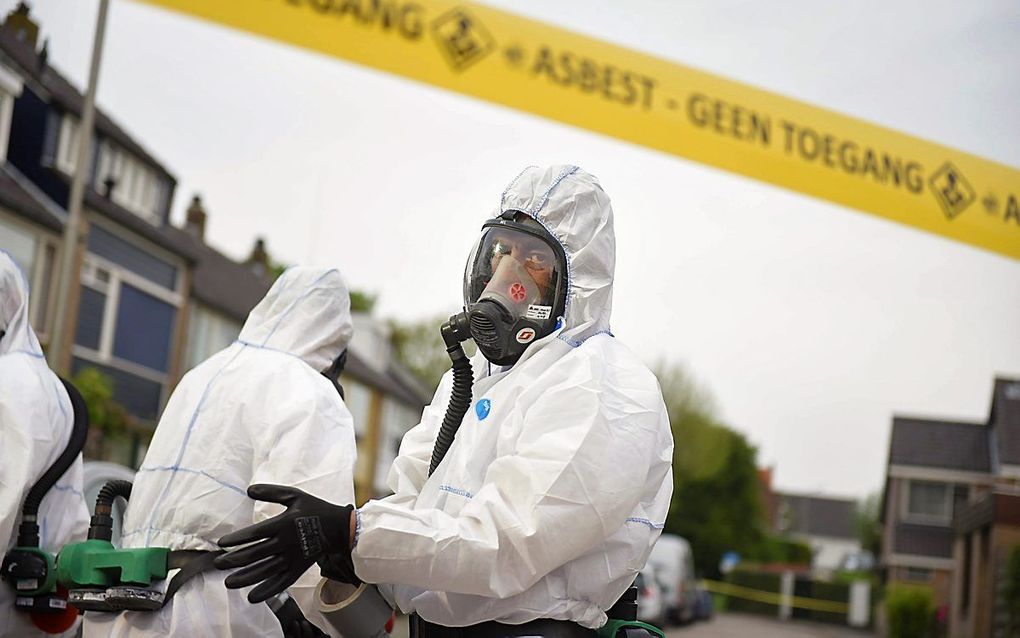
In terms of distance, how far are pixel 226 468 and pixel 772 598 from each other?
5153 centimetres

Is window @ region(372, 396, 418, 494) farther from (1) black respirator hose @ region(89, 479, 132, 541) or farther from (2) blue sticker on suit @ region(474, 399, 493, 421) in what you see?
(2) blue sticker on suit @ region(474, 399, 493, 421)

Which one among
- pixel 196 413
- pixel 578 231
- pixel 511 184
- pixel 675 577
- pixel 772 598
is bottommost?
pixel 772 598

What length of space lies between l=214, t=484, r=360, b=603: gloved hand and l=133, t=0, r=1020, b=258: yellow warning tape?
32.5ft

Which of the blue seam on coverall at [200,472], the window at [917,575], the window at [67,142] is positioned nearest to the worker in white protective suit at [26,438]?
the blue seam on coverall at [200,472]

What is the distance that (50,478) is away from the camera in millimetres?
4570

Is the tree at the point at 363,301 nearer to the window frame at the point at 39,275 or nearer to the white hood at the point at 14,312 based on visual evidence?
the window frame at the point at 39,275

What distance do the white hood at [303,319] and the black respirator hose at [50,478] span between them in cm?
75

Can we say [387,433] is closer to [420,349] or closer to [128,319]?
[420,349]

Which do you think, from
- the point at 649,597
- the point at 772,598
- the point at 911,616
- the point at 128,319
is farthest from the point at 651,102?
the point at 772,598

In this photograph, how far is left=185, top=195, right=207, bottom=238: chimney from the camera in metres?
33.7

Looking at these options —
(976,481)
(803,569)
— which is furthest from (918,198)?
(803,569)

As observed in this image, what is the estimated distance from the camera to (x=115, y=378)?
23.2 m

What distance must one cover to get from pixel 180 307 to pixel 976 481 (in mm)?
27789

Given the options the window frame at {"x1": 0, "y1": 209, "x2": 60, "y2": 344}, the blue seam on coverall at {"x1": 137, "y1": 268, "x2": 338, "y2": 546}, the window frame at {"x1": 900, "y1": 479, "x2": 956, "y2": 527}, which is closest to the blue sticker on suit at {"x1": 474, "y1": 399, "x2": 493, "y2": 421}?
the blue seam on coverall at {"x1": 137, "y1": 268, "x2": 338, "y2": 546}
